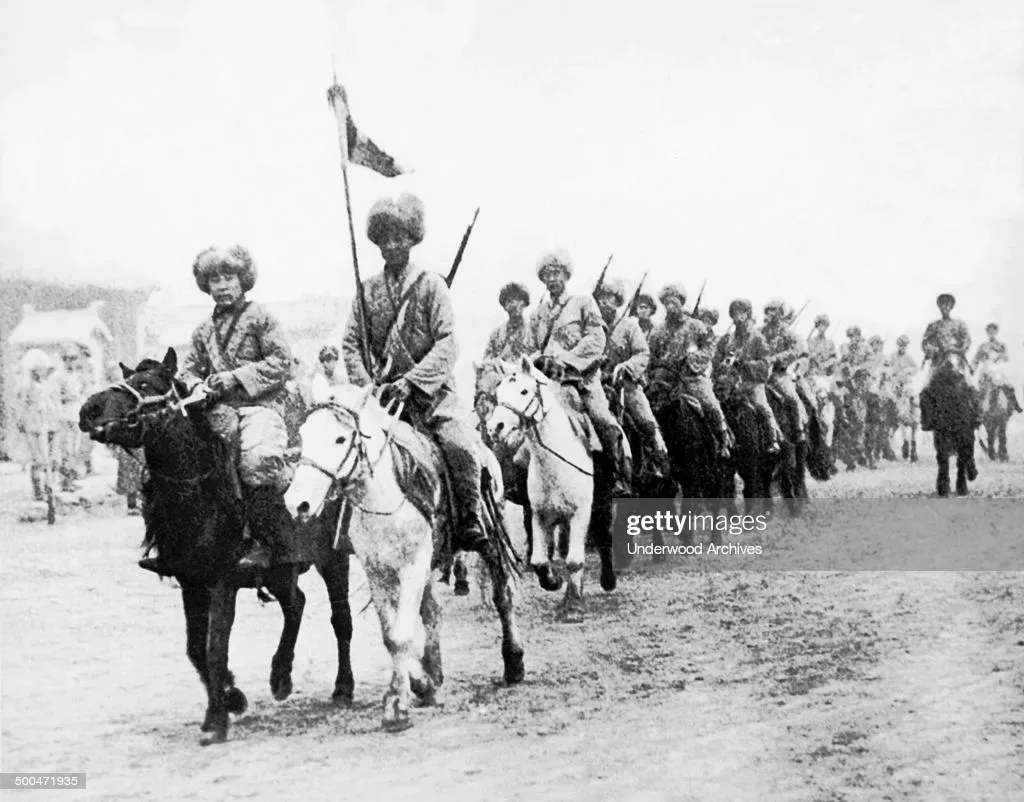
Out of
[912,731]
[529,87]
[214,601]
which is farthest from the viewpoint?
[529,87]

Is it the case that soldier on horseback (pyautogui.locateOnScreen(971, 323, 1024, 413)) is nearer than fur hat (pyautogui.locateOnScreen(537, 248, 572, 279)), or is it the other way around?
fur hat (pyautogui.locateOnScreen(537, 248, 572, 279))

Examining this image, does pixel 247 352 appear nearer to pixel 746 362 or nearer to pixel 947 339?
pixel 746 362

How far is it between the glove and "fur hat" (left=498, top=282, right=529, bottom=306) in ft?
3.28

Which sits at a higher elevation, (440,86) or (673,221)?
(440,86)

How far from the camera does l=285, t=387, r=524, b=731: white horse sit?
188 inches

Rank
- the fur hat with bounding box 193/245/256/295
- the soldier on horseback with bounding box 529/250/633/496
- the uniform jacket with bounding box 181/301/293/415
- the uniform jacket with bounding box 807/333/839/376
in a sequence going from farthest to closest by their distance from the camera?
the uniform jacket with bounding box 807/333/839/376, the soldier on horseback with bounding box 529/250/633/496, the fur hat with bounding box 193/245/256/295, the uniform jacket with bounding box 181/301/293/415

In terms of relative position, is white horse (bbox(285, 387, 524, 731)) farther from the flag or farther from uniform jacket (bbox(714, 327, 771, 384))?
uniform jacket (bbox(714, 327, 771, 384))

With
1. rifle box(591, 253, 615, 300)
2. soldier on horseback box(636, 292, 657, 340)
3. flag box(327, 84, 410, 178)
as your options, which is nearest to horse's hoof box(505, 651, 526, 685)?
rifle box(591, 253, 615, 300)

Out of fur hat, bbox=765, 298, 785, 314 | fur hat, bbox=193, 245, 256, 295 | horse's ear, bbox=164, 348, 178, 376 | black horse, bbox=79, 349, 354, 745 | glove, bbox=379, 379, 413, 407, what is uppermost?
fur hat, bbox=193, 245, 256, 295

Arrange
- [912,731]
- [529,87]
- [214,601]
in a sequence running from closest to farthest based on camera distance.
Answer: [214,601] < [912,731] < [529,87]

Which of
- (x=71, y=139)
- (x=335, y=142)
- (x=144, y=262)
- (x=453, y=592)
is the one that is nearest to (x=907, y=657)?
(x=453, y=592)

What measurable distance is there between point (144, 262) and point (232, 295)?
0.77 m

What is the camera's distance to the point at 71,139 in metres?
6.14

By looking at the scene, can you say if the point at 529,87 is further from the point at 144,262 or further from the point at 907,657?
the point at 907,657
